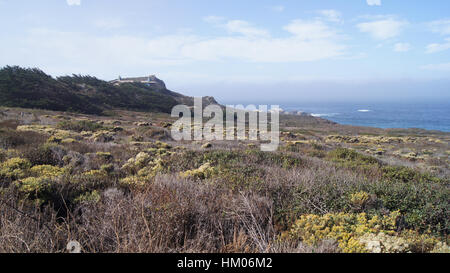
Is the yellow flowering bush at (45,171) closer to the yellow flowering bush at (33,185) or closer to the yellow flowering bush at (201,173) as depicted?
the yellow flowering bush at (33,185)

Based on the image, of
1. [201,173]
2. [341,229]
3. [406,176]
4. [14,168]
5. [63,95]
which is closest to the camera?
[341,229]

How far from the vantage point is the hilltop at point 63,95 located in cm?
3478

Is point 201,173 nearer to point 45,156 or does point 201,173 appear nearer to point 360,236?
point 360,236

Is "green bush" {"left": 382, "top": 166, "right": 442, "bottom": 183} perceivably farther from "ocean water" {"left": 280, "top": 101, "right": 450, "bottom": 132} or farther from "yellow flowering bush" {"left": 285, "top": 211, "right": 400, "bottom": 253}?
"ocean water" {"left": 280, "top": 101, "right": 450, "bottom": 132}

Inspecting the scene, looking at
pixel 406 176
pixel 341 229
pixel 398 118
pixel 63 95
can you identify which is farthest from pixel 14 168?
pixel 398 118

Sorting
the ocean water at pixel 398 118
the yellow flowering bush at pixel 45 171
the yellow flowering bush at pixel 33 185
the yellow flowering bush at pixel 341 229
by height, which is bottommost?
the yellow flowering bush at pixel 341 229

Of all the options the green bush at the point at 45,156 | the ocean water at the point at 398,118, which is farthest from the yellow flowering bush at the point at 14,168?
the ocean water at the point at 398,118

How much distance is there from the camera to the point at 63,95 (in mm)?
40625

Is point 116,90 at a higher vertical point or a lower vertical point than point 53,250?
higher

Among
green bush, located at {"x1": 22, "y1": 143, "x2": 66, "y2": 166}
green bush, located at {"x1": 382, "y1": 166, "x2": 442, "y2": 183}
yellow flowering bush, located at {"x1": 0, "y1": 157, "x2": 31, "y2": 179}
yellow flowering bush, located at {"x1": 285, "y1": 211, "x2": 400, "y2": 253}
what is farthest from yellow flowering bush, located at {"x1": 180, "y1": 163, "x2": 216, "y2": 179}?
green bush, located at {"x1": 382, "y1": 166, "x2": 442, "y2": 183}

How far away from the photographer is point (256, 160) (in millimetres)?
7855
